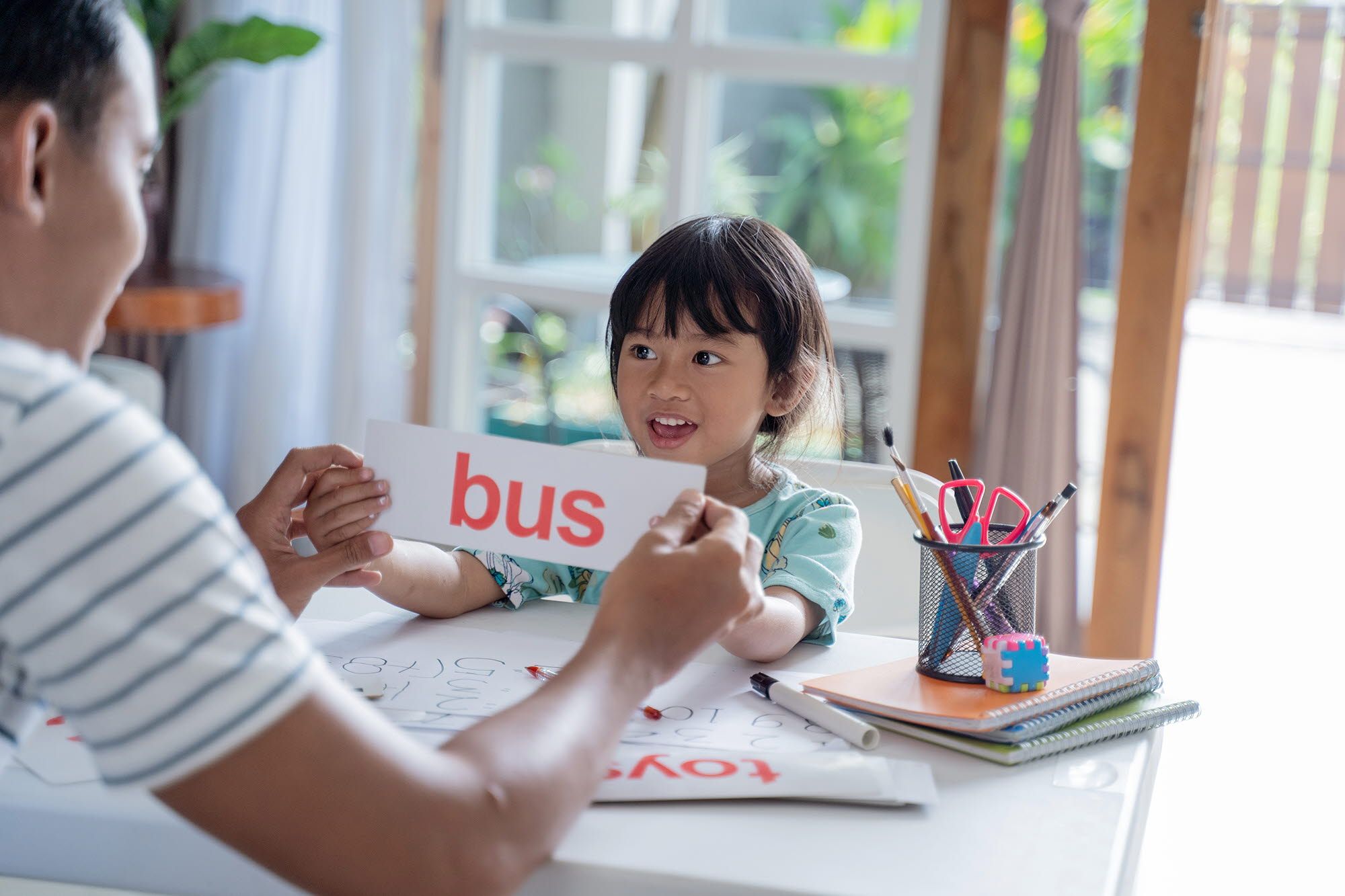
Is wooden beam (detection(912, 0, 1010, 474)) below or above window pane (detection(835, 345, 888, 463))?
above

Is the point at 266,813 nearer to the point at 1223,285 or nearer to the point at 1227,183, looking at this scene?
the point at 1227,183

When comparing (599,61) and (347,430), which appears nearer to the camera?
(599,61)

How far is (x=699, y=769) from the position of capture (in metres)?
0.85

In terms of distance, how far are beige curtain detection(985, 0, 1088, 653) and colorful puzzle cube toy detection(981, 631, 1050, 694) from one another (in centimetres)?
146

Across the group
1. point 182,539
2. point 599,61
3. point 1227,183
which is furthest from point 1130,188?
point 182,539

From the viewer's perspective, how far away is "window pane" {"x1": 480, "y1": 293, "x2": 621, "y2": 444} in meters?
3.05

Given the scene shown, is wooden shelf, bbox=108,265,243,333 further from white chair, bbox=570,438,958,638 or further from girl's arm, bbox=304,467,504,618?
girl's arm, bbox=304,467,504,618

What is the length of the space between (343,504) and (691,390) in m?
0.41

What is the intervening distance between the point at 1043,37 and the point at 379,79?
1.47m

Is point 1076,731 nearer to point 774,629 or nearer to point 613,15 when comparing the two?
point 774,629

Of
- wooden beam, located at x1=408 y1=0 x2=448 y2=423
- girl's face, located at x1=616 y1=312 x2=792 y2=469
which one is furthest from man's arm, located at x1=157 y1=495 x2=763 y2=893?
wooden beam, located at x1=408 y1=0 x2=448 y2=423

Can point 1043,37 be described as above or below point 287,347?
above

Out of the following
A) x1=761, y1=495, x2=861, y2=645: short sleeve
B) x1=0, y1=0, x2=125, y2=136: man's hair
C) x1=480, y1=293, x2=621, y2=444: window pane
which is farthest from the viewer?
x1=480, y1=293, x2=621, y2=444: window pane

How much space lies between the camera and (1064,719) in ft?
3.09
